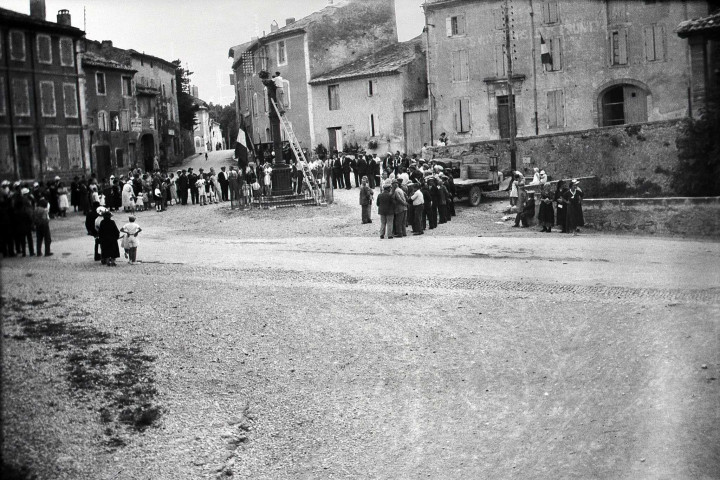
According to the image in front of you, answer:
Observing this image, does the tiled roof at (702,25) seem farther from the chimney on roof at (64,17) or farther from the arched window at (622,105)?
the chimney on roof at (64,17)

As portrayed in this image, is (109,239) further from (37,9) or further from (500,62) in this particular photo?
(500,62)

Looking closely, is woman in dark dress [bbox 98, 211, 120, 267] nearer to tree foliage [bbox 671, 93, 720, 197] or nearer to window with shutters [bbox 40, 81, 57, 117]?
window with shutters [bbox 40, 81, 57, 117]

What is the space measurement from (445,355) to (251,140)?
5787mm

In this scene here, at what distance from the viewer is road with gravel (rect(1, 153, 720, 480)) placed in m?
8.16

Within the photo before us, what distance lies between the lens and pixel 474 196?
26.1 meters

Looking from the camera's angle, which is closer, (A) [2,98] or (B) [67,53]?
(A) [2,98]

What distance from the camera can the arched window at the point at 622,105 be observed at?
95.6 ft

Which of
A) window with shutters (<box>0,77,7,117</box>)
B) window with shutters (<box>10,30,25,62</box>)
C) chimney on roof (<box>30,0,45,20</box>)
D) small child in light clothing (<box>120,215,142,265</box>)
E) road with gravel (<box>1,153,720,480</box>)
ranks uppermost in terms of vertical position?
chimney on roof (<box>30,0,45,20</box>)

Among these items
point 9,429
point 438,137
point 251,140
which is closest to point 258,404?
point 9,429

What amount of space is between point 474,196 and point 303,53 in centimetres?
1158

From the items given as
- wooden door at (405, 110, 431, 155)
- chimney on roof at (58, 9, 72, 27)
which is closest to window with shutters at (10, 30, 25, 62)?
chimney on roof at (58, 9, 72, 27)

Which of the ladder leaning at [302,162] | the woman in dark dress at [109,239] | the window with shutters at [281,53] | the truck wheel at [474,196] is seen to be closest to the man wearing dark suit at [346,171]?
the ladder leaning at [302,162]

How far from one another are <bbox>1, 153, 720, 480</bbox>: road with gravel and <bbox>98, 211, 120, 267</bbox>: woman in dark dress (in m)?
0.22

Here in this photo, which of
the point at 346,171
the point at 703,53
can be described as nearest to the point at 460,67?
the point at 346,171
